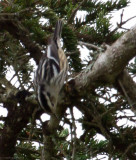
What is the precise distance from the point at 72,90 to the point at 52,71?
37cm

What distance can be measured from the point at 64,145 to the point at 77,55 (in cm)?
47

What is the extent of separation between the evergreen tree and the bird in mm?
45

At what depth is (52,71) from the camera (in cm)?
187

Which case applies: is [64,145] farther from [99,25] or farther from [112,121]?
[99,25]

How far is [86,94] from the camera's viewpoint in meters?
1.55

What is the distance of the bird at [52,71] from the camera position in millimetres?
1724

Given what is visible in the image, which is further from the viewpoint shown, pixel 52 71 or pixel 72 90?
pixel 52 71

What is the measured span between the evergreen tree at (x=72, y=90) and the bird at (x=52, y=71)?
0.04m

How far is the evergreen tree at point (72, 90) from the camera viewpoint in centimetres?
151

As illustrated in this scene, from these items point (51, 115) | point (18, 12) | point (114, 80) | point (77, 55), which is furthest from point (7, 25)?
point (114, 80)

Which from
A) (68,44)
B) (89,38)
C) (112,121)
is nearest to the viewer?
(112,121)

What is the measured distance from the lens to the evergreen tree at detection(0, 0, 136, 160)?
1.51m

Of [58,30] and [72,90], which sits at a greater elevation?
[58,30]

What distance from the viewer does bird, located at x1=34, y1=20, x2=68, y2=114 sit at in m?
1.72
